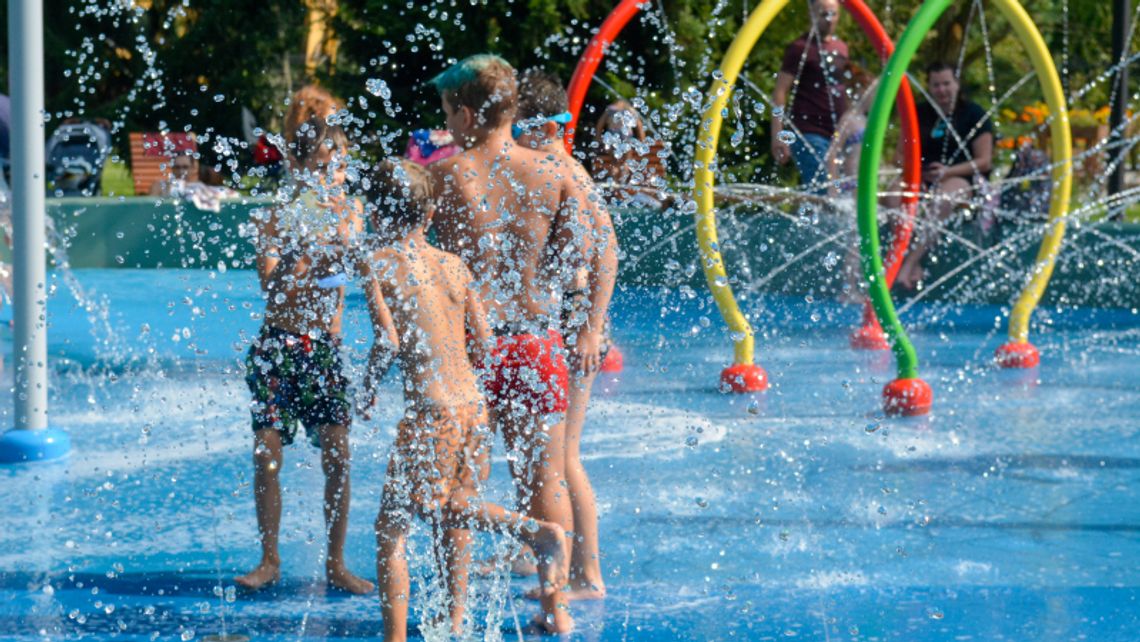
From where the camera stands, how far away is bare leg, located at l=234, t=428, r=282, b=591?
439 centimetres

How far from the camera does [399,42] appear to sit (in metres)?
15.4

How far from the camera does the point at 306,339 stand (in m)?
4.39

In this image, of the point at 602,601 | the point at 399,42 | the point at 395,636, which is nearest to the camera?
the point at 395,636

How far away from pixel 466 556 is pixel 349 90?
498 inches

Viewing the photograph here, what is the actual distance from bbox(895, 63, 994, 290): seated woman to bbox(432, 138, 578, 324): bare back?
646 cm

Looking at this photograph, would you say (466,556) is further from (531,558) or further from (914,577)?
(914,577)

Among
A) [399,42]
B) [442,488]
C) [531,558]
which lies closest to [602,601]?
[531,558]

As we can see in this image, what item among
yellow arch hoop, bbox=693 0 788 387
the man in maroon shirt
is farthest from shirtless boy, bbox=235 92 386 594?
the man in maroon shirt

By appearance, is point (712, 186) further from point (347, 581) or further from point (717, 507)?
point (347, 581)

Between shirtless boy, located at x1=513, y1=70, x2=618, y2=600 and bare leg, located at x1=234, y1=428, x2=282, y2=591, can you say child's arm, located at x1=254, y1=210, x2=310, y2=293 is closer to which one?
bare leg, located at x1=234, y1=428, x2=282, y2=591

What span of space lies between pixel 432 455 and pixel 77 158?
13131mm

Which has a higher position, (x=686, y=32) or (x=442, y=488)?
(x=686, y=32)

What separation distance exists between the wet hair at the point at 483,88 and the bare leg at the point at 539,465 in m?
0.75

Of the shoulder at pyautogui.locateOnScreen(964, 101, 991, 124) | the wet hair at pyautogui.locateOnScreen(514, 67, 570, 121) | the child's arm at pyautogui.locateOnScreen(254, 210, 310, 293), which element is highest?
the wet hair at pyautogui.locateOnScreen(514, 67, 570, 121)
